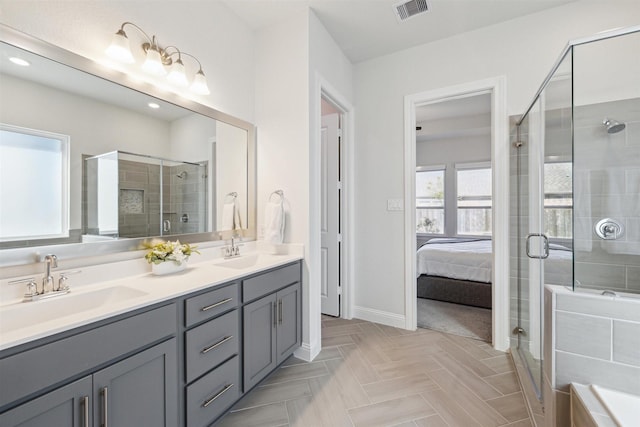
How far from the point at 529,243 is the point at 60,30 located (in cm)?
311

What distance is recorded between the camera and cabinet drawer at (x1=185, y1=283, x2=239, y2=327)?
1.33 m

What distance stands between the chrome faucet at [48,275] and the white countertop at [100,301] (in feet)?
0.24

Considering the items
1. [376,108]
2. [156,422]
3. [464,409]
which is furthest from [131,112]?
[464,409]

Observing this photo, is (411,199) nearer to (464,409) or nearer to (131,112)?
(464,409)

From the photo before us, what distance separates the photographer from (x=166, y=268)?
161cm

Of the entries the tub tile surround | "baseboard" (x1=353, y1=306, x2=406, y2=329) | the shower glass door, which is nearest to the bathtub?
the tub tile surround

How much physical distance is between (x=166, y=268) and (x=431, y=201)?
551 centimetres

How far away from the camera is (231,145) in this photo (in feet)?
7.47

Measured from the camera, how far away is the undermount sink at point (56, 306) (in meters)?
1.05

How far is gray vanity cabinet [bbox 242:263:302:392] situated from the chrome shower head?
238 cm

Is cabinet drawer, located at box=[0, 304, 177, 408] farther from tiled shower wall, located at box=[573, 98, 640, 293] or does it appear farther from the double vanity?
tiled shower wall, located at box=[573, 98, 640, 293]

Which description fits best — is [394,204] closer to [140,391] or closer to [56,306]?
[140,391]

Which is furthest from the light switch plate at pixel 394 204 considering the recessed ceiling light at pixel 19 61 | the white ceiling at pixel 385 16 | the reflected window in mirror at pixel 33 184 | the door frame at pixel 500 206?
the recessed ceiling light at pixel 19 61

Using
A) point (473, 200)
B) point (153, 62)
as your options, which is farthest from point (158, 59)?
point (473, 200)
